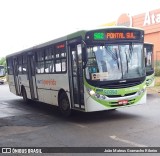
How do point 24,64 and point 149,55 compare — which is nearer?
point 24,64

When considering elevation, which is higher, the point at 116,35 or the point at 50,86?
the point at 116,35

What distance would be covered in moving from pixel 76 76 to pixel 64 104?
1660 mm

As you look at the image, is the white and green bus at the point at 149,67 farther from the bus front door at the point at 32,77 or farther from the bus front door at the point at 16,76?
the bus front door at the point at 16,76

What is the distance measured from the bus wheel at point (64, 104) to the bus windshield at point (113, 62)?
1.96 metres

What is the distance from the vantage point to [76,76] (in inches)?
432

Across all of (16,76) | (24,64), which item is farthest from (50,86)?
(16,76)

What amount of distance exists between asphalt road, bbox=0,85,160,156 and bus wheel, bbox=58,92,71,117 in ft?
0.76

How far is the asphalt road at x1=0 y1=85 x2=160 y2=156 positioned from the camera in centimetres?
802

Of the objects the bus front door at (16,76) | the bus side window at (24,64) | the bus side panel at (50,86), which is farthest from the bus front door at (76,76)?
the bus front door at (16,76)

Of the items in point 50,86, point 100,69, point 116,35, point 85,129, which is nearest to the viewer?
point 85,129

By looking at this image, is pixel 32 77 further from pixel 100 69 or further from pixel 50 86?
pixel 100 69

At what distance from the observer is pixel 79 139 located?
27.6 feet

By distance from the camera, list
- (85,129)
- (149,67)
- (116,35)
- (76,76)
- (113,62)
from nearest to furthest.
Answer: (85,129)
(113,62)
(116,35)
(76,76)
(149,67)

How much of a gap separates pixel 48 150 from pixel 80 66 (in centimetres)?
380
